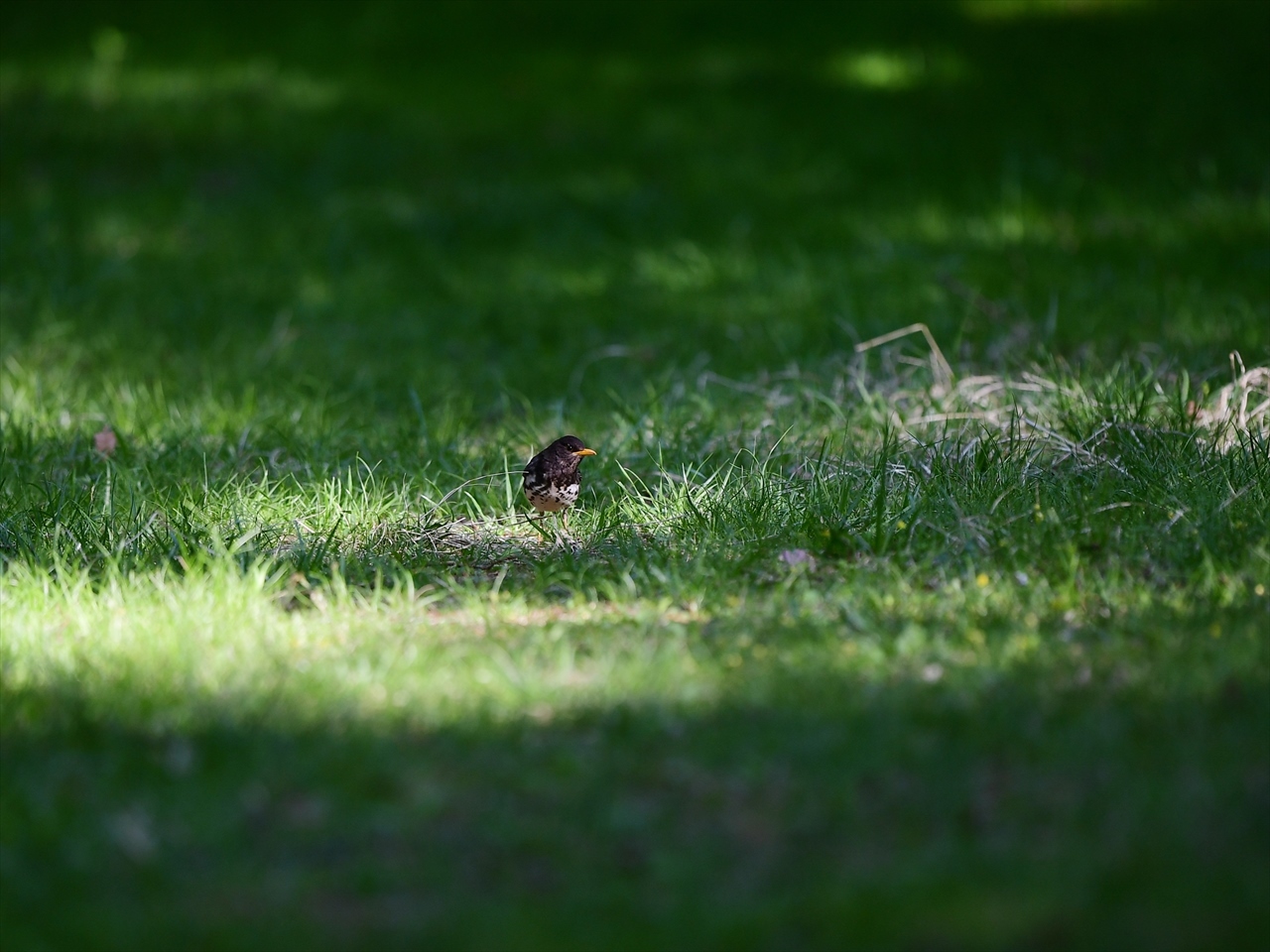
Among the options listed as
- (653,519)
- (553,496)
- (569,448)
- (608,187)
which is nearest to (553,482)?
(553,496)

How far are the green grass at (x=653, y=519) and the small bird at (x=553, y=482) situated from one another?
0.13 m

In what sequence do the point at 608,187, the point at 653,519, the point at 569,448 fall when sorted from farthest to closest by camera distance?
the point at 608,187, the point at 569,448, the point at 653,519

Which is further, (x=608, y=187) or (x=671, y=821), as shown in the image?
(x=608, y=187)

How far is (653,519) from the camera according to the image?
5.06m

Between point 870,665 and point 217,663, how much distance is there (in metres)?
1.81

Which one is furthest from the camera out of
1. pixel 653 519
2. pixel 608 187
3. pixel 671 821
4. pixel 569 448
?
pixel 608 187

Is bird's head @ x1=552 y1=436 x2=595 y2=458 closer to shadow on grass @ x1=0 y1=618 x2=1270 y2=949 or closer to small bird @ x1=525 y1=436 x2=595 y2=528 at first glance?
small bird @ x1=525 y1=436 x2=595 y2=528

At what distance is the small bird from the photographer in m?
5.09

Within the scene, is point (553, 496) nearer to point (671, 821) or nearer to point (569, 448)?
point (569, 448)

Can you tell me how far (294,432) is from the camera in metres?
6.46

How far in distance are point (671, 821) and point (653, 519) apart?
6.47 feet

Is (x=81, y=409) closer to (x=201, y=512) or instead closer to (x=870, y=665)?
(x=201, y=512)

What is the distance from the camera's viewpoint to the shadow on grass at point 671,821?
2840 mm

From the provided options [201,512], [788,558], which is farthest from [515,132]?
[788,558]
